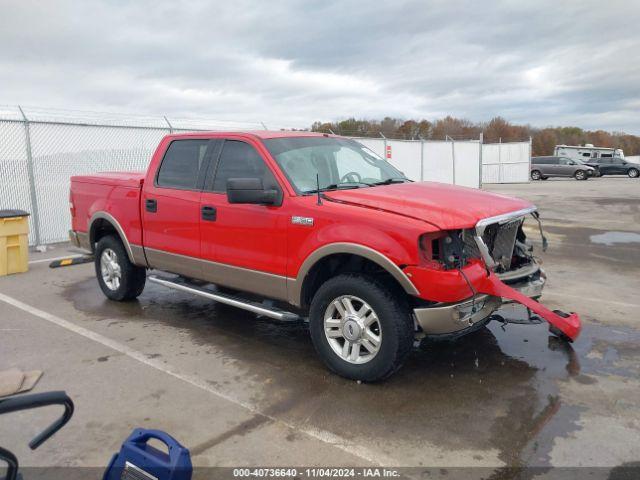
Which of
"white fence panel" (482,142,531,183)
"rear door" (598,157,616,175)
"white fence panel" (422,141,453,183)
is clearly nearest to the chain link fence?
"white fence panel" (422,141,453,183)

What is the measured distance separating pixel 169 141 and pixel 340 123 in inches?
853

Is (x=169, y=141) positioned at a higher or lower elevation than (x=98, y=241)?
higher

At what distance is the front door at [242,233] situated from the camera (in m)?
4.57

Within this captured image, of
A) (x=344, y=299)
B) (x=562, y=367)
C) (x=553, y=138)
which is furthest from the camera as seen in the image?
(x=553, y=138)

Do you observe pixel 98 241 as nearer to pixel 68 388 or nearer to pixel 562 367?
pixel 68 388

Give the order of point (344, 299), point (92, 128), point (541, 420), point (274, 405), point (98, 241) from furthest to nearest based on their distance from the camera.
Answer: point (92, 128), point (98, 241), point (344, 299), point (274, 405), point (541, 420)

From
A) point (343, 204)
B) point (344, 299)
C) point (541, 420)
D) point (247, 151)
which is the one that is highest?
point (247, 151)

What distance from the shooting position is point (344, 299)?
4152mm

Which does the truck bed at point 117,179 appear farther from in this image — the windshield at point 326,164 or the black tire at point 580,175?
the black tire at point 580,175

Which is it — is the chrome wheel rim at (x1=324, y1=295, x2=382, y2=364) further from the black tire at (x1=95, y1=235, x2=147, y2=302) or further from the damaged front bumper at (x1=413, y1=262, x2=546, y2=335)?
the black tire at (x1=95, y1=235, x2=147, y2=302)

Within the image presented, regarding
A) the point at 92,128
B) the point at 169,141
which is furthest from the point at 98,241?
the point at 92,128

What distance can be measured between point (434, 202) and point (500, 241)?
0.75 m

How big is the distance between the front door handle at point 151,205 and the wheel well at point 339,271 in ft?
7.01

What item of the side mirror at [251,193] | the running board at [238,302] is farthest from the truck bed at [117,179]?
the side mirror at [251,193]
